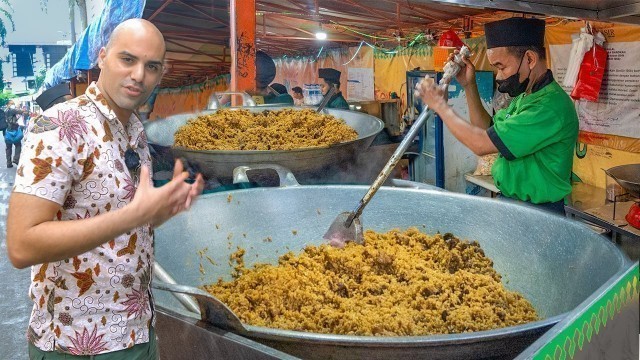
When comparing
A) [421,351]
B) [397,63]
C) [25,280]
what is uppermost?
[397,63]

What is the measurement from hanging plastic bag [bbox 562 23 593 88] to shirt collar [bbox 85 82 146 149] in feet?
15.0

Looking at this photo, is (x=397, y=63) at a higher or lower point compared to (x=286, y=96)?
higher

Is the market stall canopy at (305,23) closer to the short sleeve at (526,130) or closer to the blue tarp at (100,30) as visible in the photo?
the blue tarp at (100,30)

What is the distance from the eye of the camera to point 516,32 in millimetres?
2582

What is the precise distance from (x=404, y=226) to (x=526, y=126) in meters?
0.79

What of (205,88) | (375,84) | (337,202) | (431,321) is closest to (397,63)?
(375,84)

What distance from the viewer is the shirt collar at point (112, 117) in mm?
1392

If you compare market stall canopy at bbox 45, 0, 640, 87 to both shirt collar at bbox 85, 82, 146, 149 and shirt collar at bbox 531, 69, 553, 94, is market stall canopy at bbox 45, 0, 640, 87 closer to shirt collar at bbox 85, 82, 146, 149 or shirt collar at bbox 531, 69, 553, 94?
shirt collar at bbox 531, 69, 553, 94

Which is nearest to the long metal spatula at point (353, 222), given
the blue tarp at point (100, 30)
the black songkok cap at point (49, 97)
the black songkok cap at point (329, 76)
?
the blue tarp at point (100, 30)

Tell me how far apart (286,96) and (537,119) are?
175 inches

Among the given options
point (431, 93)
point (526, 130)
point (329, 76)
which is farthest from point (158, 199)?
point (329, 76)

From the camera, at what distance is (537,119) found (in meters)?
2.47

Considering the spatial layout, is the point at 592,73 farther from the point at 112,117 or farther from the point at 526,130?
the point at 112,117

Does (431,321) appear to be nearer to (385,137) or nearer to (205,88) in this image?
(385,137)
